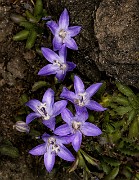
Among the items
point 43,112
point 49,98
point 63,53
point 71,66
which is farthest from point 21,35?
point 43,112

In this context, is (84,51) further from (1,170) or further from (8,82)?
(1,170)

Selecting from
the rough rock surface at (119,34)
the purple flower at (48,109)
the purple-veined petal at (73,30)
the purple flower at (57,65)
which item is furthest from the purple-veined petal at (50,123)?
the purple-veined petal at (73,30)

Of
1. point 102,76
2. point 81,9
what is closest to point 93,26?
point 81,9

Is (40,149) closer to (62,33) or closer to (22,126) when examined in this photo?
(22,126)

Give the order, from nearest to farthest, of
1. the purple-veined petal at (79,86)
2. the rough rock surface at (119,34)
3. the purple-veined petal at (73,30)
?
the rough rock surface at (119,34) < the purple-veined petal at (79,86) < the purple-veined petal at (73,30)

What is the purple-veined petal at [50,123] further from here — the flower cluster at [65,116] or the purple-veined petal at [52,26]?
the purple-veined petal at [52,26]

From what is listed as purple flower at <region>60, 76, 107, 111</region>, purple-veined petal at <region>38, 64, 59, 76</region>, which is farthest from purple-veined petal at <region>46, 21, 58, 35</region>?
purple flower at <region>60, 76, 107, 111</region>
